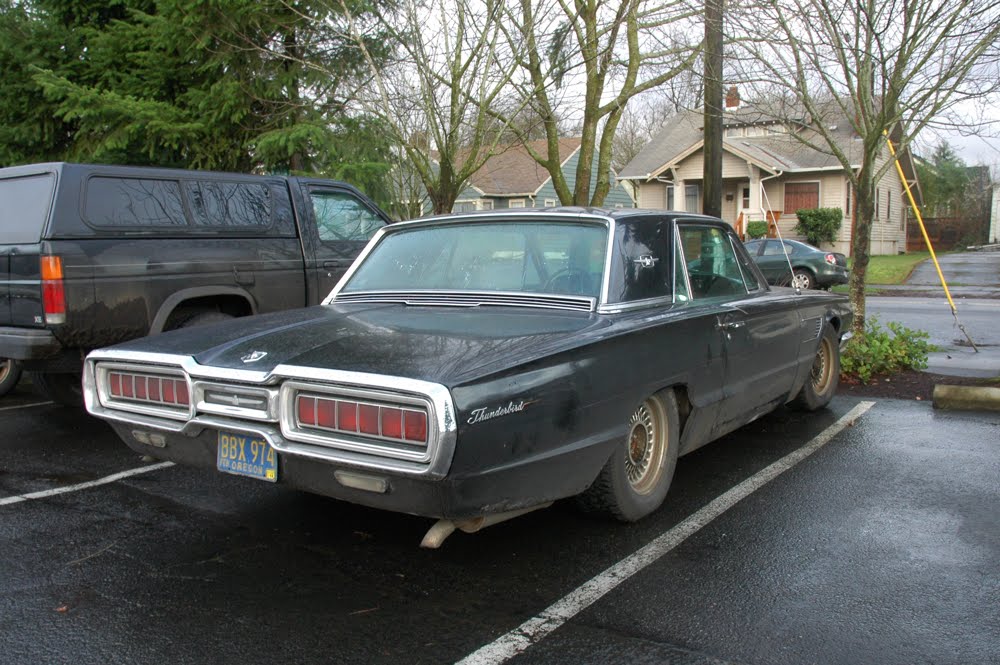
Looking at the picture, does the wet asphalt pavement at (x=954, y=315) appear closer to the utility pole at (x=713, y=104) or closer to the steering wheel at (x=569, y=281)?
the utility pole at (x=713, y=104)

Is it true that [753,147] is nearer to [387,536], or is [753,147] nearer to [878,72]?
[878,72]

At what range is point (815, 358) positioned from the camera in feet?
21.4

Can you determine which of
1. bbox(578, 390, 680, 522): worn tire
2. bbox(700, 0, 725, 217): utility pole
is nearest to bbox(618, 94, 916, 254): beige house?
bbox(700, 0, 725, 217): utility pole

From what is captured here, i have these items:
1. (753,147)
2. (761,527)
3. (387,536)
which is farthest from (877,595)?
(753,147)

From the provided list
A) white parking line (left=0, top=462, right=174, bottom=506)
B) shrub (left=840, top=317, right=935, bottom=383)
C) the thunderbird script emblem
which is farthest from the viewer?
shrub (left=840, top=317, right=935, bottom=383)

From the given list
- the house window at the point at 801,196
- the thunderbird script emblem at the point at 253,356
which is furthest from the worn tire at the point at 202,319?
the house window at the point at 801,196

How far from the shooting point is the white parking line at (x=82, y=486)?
4.76 m

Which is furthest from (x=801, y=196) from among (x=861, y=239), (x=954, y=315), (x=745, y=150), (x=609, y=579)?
(x=609, y=579)

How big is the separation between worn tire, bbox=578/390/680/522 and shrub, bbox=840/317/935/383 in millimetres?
4471

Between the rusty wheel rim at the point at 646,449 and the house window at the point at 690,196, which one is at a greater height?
the house window at the point at 690,196

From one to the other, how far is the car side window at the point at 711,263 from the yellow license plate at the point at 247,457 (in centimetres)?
262

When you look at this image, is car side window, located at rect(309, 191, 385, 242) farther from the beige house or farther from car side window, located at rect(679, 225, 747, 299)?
the beige house

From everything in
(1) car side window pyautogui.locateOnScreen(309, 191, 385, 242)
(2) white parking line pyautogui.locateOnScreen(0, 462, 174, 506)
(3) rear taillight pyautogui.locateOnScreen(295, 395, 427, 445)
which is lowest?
(2) white parking line pyautogui.locateOnScreen(0, 462, 174, 506)

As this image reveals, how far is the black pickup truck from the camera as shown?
5.96 meters
